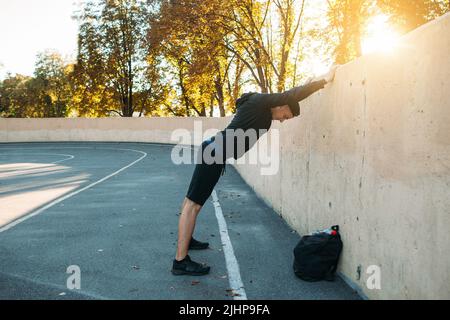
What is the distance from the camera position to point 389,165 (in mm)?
3703

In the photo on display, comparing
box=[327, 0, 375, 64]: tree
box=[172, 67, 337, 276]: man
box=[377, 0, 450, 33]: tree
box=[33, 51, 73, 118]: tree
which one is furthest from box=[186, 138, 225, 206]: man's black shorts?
box=[33, 51, 73, 118]: tree

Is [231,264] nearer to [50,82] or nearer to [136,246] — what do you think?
[136,246]

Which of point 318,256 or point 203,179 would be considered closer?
point 318,256

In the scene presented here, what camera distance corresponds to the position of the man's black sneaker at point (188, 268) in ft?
15.8

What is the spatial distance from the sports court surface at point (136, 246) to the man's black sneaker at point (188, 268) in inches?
4.2

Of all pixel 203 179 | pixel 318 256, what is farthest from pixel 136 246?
pixel 318 256

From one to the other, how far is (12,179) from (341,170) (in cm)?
1209

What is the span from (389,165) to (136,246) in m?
3.52

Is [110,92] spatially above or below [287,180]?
above

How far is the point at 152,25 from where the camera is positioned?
29.2 metres

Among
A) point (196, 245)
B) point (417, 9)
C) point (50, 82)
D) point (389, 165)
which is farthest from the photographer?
point (50, 82)
